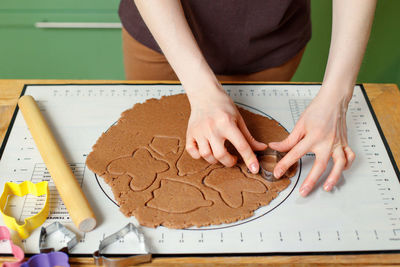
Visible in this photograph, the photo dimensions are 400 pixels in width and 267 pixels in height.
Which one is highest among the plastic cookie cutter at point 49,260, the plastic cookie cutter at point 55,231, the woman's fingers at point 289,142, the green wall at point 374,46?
the green wall at point 374,46

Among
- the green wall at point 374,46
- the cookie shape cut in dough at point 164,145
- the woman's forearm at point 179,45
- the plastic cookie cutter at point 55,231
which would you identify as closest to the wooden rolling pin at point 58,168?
the plastic cookie cutter at point 55,231

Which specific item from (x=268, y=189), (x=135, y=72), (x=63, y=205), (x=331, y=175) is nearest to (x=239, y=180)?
(x=268, y=189)

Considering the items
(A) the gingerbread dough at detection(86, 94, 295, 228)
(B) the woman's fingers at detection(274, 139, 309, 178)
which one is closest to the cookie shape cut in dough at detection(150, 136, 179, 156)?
(A) the gingerbread dough at detection(86, 94, 295, 228)

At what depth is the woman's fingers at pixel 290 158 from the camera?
797 mm

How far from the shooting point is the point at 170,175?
0.82 meters

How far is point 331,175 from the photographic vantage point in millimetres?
789

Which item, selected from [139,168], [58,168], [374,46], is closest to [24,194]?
[58,168]

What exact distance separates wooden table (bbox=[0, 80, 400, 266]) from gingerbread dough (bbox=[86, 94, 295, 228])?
0.23 ft

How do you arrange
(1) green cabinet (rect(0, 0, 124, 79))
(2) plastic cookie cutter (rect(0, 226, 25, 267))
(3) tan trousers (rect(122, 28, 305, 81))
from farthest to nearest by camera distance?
1. (1) green cabinet (rect(0, 0, 124, 79))
2. (3) tan trousers (rect(122, 28, 305, 81))
3. (2) plastic cookie cutter (rect(0, 226, 25, 267))

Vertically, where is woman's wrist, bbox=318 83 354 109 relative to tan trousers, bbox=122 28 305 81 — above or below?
below

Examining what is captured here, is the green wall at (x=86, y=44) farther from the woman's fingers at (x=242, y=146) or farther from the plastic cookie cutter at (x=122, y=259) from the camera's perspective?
the plastic cookie cutter at (x=122, y=259)

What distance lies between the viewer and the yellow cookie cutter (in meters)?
0.70

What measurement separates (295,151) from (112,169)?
1.18 feet

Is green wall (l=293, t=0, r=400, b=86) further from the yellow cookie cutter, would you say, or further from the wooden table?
the yellow cookie cutter
